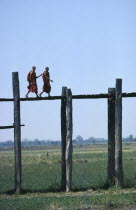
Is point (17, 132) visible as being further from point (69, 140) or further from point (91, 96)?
point (91, 96)

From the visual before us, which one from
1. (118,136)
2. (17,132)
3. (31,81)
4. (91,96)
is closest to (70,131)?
(91,96)

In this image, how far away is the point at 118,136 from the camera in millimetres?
13930

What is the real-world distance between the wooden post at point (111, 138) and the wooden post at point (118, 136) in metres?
0.22

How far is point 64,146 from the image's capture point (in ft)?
47.1

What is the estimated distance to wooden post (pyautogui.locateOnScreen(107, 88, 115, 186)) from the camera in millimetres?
14161

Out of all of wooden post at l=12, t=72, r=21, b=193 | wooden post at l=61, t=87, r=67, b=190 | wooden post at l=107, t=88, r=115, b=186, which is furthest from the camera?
wooden post at l=61, t=87, r=67, b=190

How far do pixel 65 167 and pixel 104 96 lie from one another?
262 centimetres

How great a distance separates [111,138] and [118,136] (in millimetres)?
439

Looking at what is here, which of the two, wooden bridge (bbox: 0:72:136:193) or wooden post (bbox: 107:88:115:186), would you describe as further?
wooden post (bbox: 107:88:115:186)

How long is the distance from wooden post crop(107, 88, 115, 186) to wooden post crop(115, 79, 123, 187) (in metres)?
0.22

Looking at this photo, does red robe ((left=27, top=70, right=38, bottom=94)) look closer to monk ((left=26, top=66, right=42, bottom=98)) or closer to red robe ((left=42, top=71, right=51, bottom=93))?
monk ((left=26, top=66, right=42, bottom=98))

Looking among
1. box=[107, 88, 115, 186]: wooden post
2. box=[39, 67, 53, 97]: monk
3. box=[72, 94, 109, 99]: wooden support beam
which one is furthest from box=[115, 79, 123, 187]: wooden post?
box=[39, 67, 53, 97]: monk

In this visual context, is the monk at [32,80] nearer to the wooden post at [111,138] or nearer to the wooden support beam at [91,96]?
the wooden support beam at [91,96]

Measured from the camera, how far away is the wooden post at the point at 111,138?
1416cm
